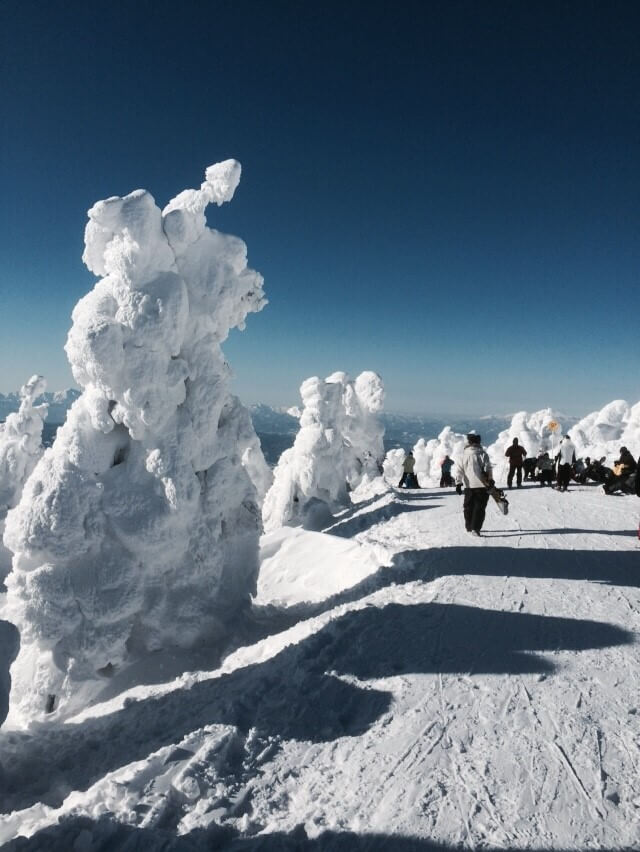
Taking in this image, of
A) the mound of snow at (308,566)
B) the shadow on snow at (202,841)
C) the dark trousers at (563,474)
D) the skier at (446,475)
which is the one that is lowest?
the mound of snow at (308,566)

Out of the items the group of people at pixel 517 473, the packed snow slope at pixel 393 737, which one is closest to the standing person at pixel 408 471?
the group of people at pixel 517 473

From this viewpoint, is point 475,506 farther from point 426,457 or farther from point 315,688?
point 426,457

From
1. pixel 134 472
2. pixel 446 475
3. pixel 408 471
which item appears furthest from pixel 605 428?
pixel 134 472

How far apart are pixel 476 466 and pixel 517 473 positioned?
8919 mm

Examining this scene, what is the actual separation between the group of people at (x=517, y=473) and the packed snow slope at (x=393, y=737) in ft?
6.09

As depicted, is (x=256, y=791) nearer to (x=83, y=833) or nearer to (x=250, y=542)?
(x=83, y=833)

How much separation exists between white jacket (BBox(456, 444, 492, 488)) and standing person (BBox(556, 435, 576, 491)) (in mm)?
7634

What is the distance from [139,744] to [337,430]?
20844mm

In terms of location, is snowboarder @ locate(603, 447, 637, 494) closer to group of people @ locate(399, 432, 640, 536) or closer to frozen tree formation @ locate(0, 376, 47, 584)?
→ group of people @ locate(399, 432, 640, 536)

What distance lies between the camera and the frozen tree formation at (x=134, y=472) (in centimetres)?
912

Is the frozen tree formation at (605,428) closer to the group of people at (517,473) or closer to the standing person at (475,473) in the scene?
the group of people at (517,473)

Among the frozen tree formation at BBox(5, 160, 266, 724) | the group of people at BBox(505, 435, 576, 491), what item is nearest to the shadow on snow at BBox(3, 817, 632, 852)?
the frozen tree formation at BBox(5, 160, 266, 724)

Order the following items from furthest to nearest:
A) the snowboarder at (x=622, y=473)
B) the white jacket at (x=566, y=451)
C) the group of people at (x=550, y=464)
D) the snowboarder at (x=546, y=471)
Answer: the snowboarder at (x=546, y=471) < the group of people at (x=550, y=464) < the white jacket at (x=566, y=451) < the snowboarder at (x=622, y=473)

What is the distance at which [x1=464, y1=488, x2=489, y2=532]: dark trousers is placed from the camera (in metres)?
10.3
